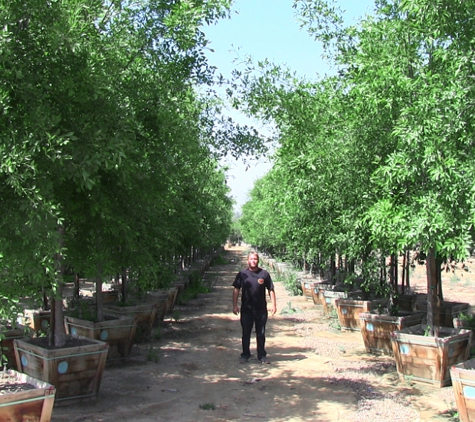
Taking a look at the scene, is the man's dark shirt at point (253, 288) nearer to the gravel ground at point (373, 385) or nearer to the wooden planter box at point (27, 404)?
the gravel ground at point (373, 385)

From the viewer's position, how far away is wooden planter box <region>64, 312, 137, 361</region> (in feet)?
28.6

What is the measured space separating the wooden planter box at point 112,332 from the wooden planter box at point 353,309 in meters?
5.12

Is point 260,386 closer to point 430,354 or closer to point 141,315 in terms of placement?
point 430,354

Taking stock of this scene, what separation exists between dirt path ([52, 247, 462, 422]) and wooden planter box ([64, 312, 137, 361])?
0.25 metres

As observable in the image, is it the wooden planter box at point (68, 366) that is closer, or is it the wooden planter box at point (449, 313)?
the wooden planter box at point (68, 366)

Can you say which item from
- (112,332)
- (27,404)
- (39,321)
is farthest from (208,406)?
(39,321)

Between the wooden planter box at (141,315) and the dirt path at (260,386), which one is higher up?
the wooden planter box at (141,315)

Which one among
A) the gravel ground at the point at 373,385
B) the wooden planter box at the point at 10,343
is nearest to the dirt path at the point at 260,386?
the gravel ground at the point at 373,385

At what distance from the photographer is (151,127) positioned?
6.60m

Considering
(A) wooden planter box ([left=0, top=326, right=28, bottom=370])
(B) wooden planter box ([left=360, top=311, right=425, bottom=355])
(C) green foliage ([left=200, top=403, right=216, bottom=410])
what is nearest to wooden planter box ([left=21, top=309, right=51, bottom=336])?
(A) wooden planter box ([left=0, top=326, right=28, bottom=370])

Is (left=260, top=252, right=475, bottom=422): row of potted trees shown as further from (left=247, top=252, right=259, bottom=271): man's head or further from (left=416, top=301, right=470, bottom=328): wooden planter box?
(left=247, top=252, right=259, bottom=271): man's head

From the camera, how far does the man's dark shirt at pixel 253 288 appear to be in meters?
8.81

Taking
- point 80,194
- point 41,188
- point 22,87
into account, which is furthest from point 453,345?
point 22,87

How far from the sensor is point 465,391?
5426 millimetres
